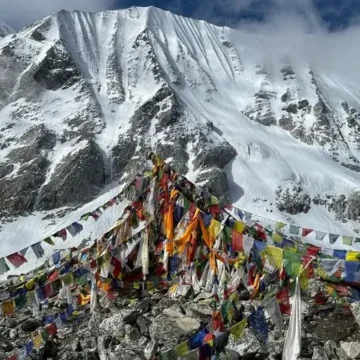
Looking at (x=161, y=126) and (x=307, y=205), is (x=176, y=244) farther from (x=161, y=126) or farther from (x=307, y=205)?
(x=161, y=126)

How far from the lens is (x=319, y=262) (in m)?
11.5

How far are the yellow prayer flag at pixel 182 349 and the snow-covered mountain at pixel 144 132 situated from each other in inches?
3630

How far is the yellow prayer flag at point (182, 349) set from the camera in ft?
31.1

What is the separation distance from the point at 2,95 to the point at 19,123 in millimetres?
15932

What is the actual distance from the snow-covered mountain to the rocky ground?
85.8 metres

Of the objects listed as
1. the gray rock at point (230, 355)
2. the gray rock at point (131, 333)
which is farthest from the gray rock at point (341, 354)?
the gray rock at point (131, 333)

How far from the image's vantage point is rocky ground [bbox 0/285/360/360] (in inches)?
448

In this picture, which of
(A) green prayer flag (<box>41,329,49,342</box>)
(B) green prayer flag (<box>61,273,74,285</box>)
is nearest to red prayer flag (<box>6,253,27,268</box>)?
(B) green prayer flag (<box>61,273,74,285</box>)

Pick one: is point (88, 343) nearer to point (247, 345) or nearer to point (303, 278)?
point (247, 345)

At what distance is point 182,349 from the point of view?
955 centimetres

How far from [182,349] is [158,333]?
11.0ft

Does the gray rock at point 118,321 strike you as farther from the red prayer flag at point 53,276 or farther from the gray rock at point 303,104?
the gray rock at point 303,104

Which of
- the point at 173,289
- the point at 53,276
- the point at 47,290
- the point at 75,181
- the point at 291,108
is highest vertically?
the point at 47,290

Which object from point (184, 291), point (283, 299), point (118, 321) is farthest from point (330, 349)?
point (184, 291)
